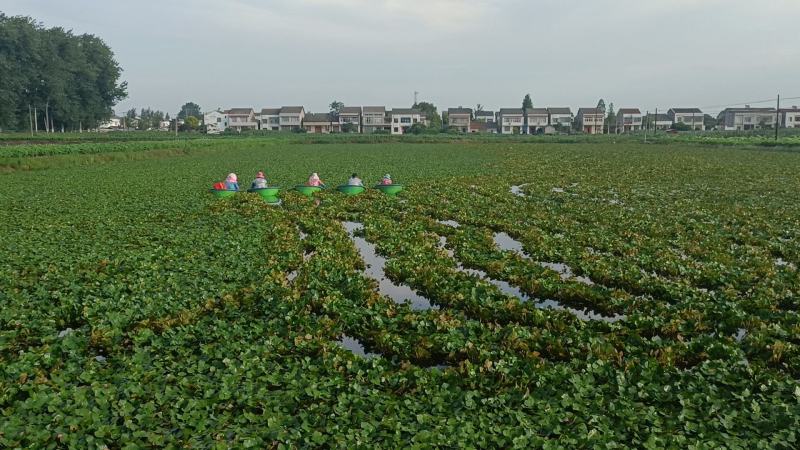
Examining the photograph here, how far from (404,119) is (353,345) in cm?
11806

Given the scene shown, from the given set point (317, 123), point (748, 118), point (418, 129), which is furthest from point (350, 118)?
point (748, 118)

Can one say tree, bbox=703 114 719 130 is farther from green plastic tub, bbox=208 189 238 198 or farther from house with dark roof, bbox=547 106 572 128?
green plastic tub, bbox=208 189 238 198

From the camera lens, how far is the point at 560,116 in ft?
411

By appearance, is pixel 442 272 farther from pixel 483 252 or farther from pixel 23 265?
pixel 23 265

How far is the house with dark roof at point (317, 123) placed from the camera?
125m

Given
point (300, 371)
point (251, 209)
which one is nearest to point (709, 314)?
point (300, 371)

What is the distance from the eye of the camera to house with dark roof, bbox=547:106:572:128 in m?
125

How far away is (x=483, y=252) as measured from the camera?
11242 millimetres

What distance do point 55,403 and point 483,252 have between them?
313 inches

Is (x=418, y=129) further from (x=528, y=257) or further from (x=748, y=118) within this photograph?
(x=528, y=257)

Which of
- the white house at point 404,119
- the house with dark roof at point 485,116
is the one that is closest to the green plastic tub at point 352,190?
the white house at point 404,119

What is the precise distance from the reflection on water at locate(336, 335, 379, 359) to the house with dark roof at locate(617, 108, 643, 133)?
438 feet

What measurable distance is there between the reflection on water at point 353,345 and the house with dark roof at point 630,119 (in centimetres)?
13363

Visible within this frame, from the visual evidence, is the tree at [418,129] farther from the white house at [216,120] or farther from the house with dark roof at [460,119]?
the white house at [216,120]
